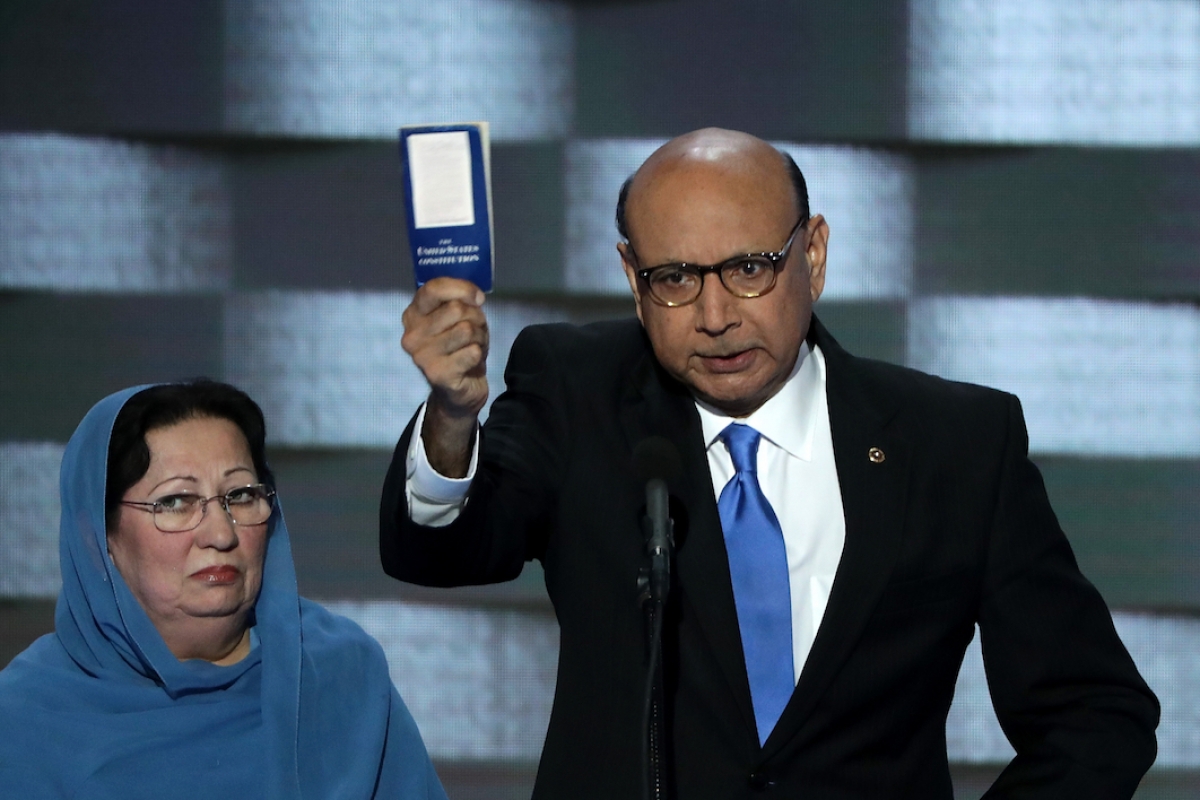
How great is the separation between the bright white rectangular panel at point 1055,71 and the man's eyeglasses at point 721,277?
1.61 metres

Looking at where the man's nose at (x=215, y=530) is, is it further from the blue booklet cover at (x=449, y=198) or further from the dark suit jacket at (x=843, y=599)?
the blue booklet cover at (x=449, y=198)

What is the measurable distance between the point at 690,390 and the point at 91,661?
3.42 ft

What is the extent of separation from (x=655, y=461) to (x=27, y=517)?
2259 mm

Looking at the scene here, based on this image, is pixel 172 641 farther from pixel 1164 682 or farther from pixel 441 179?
pixel 1164 682

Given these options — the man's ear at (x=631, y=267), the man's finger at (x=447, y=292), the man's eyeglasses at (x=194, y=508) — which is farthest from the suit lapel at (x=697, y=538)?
the man's eyeglasses at (x=194, y=508)

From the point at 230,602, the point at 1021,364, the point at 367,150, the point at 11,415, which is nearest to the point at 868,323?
the point at 1021,364

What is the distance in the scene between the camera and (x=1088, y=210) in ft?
10.1

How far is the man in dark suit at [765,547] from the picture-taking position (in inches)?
62.9

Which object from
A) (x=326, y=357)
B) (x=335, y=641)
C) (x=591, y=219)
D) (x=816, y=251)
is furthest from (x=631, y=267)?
(x=326, y=357)

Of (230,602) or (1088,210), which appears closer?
(230,602)

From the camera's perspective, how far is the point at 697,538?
1.63 meters

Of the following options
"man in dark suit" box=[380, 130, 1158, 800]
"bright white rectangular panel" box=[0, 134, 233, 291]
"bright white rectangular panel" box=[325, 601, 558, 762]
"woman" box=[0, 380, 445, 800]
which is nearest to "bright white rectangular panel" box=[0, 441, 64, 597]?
"bright white rectangular panel" box=[0, 134, 233, 291]

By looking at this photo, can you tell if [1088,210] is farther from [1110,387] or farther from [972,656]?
[972,656]

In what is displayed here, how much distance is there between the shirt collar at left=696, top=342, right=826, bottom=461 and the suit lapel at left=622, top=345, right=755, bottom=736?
3cm
